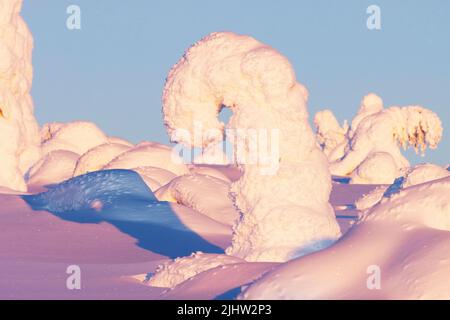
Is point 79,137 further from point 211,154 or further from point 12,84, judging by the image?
point 211,154

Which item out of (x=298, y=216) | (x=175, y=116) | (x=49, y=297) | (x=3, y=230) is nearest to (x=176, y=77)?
(x=175, y=116)

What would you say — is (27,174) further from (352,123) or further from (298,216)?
(298,216)

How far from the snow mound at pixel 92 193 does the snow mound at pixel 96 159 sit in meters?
7.50

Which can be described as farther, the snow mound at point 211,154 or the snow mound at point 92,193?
the snow mound at point 92,193

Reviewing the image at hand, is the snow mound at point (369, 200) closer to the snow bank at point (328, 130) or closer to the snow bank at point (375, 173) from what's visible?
the snow bank at point (375, 173)

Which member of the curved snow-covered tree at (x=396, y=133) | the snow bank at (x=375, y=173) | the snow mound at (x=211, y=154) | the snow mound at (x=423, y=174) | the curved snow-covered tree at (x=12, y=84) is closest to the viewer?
the snow mound at (x=211, y=154)

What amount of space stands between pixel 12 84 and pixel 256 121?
14590 mm

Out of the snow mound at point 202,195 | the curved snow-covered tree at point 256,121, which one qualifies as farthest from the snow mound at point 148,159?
the curved snow-covered tree at point 256,121

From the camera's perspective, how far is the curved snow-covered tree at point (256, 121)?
31.3ft

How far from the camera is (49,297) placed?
8094mm

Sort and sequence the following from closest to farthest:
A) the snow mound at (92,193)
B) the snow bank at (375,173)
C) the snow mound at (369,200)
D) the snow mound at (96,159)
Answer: the snow mound at (92,193)
the snow mound at (369,200)
the snow mound at (96,159)
the snow bank at (375,173)

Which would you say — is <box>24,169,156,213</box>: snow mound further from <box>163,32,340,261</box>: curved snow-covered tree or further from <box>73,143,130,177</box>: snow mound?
<box>73,143,130,177</box>: snow mound

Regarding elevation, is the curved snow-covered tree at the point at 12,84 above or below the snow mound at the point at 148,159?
above

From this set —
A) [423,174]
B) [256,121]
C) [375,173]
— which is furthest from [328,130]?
[256,121]
